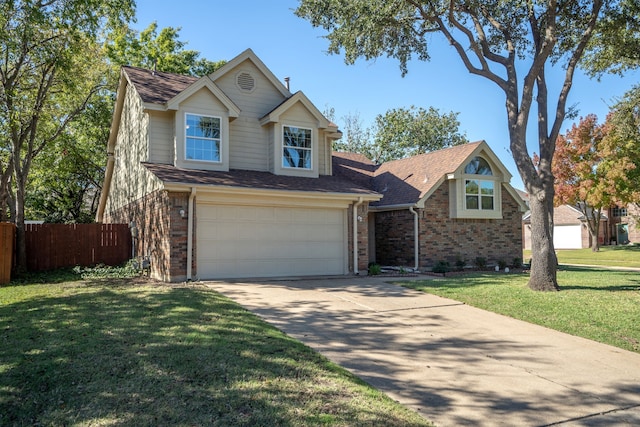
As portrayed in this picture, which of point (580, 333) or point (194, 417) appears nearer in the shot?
point (194, 417)

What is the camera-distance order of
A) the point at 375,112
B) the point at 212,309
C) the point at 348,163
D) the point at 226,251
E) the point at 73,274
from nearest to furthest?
the point at 212,309 < the point at 226,251 < the point at 73,274 < the point at 348,163 < the point at 375,112

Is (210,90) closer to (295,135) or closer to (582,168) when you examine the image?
(295,135)

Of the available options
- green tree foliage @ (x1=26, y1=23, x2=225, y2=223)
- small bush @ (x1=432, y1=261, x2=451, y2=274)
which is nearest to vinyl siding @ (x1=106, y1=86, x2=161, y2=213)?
green tree foliage @ (x1=26, y1=23, x2=225, y2=223)

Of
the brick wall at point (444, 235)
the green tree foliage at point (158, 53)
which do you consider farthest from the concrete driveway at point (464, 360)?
the green tree foliage at point (158, 53)

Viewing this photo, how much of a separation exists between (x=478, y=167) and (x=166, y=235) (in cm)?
1245

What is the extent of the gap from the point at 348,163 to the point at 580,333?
15768 mm

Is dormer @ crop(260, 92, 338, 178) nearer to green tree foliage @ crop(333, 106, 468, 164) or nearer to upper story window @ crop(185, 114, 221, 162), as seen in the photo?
upper story window @ crop(185, 114, 221, 162)

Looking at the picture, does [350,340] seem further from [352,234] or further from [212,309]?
[352,234]

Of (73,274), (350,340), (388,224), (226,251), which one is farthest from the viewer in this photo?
(388,224)

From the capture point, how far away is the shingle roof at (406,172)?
17.7 metres

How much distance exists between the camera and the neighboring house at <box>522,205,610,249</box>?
41.7m

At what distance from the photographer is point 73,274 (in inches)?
569

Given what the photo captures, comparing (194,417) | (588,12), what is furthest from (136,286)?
(588,12)

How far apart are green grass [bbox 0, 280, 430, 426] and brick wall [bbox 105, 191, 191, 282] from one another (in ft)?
14.0
